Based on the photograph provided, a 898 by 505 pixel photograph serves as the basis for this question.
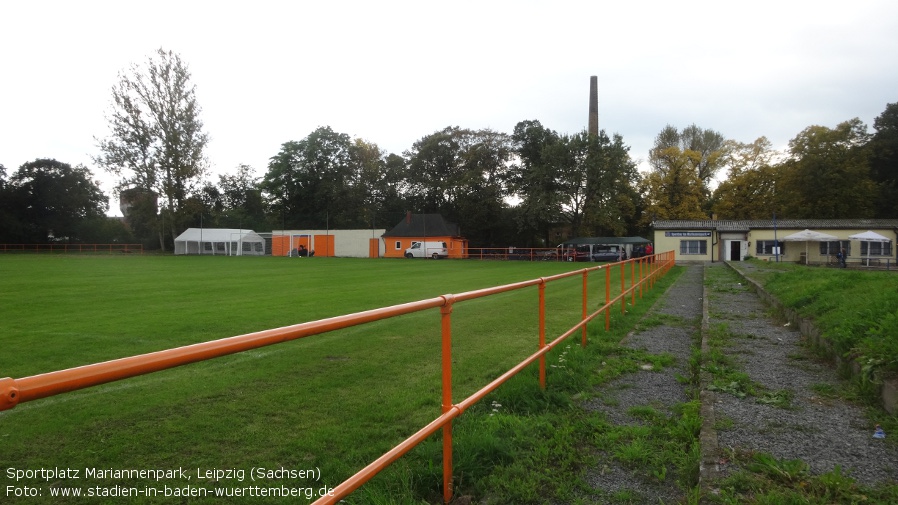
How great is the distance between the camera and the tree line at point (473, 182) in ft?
180

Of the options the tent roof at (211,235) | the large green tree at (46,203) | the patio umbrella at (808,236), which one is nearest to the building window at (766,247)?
the patio umbrella at (808,236)

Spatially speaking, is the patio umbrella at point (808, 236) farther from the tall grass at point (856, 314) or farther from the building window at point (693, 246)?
the tall grass at point (856, 314)

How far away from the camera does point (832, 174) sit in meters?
52.7

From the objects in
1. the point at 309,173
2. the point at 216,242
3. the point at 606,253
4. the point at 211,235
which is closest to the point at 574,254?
the point at 606,253

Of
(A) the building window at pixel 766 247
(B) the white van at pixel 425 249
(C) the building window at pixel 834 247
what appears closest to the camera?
(C) the building window at pixel 834 247

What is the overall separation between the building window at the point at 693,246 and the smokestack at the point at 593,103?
18377 millimetres

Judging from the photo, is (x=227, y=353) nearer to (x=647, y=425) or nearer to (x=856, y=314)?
(x=647, y=425)

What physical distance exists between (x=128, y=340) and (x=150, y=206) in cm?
5508

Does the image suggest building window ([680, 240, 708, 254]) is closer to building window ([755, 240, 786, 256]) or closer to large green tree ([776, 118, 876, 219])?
building window ([755, 240, 786, 256])

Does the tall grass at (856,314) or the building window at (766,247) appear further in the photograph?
the building window at (766,247)

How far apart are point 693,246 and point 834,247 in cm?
1046

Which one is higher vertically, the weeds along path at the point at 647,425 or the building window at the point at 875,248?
the building window at the point at 875,248

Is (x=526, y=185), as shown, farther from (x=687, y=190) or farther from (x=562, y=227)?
(x=687, y=190)

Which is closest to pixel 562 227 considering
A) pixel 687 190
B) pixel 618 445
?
pixel 687 190
